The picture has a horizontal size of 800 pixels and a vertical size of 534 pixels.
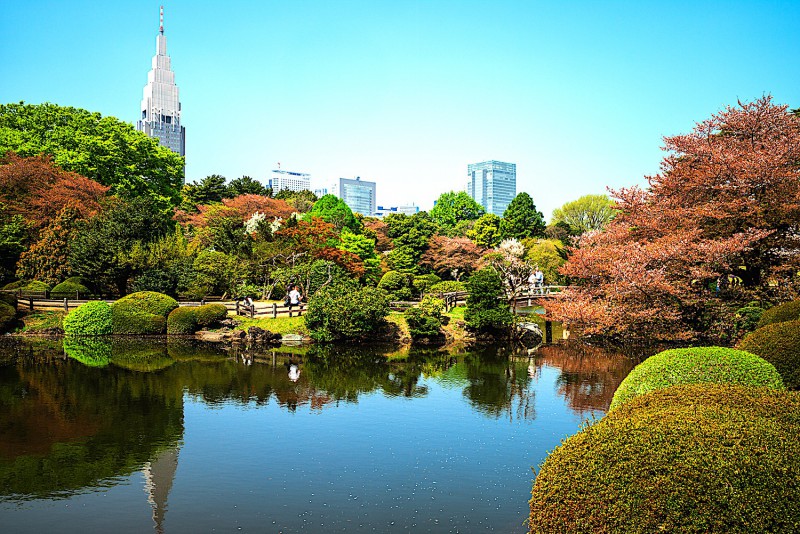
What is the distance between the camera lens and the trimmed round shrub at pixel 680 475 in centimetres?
475

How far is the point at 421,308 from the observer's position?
25.8 metres

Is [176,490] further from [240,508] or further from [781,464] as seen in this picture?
[781,464]

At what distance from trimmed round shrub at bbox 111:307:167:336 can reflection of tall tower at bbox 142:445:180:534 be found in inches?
633

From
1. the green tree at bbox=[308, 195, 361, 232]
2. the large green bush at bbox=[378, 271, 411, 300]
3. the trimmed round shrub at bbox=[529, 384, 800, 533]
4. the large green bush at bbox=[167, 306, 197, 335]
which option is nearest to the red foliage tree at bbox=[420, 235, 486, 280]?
the green tree at bbox=[308, 195, 361, 232]

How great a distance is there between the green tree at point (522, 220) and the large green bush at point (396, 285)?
1959 centimetres

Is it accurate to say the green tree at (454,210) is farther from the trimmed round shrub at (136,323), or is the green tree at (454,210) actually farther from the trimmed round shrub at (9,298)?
the trimmed round shrub at (9,298)

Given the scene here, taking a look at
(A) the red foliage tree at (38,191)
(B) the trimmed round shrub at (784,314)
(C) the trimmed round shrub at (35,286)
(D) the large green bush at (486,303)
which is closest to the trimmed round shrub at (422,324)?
(D) the large green bush at (486,303)

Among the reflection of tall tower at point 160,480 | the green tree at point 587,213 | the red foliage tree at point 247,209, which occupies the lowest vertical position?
the reflection of tall tower at point 160,480

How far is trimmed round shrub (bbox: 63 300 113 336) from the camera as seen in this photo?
25484 millimetres

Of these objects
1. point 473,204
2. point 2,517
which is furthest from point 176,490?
point 473,204

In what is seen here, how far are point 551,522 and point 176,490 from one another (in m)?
6.38

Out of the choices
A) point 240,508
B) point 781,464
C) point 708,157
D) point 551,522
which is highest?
point 708,157

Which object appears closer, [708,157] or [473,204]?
[708,157]

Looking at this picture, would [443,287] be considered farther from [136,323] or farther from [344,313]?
[136,323]
